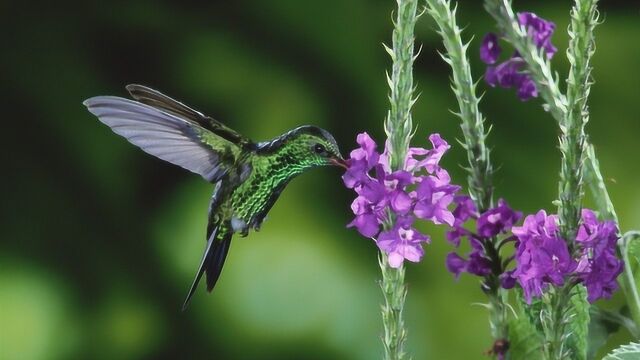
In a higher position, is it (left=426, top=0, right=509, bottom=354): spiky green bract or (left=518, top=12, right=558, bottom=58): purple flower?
(left=518, top=12, right=558, bottom=58): purple flower

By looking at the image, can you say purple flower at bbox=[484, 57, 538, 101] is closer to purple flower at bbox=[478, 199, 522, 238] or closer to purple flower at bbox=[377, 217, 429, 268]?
purple flower at bbox=[478, 199, 522, 238]

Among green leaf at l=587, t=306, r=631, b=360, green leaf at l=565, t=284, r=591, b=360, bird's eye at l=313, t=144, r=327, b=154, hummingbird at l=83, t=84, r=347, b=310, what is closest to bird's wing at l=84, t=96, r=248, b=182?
hummingbird at l=83, t=84, r=347, b=310

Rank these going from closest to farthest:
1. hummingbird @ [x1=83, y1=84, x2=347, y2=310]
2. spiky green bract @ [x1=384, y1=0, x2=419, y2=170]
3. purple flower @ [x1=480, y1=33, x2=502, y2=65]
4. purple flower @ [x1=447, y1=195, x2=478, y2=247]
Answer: spiky green bract @ [x1=384, y1=0, x2=419, y2=170] → hummingbird @ [x1=83, y1=84, x2=347, y2=310] → purple flower @ [x1=447, y1=195, x2=478, y2=247] → purple flower @ [x1=480, y1=33, x2=502, y2=65]

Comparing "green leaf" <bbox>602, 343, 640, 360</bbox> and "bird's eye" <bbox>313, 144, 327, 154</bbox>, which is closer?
"bird's eye" <bbox>313, 144, 327, 154</bbox>

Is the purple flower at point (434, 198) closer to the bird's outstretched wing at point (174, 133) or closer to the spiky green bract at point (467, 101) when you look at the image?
the spiky green bract at point (467, 101)

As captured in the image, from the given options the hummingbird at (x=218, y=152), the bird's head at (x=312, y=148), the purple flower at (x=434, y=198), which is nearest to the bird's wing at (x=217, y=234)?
the hummingbird at (x=218, y=152)

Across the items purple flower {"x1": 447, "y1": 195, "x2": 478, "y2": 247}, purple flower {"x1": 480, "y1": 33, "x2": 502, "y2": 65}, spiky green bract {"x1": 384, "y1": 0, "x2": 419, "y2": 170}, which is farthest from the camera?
purple flower {"x1": 480, "y1": 33, "x2": 502, "y2": 65}

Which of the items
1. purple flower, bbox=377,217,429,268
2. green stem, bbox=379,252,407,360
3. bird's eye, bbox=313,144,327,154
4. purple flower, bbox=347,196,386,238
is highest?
bird's eye, bbox=313,144,327,154
